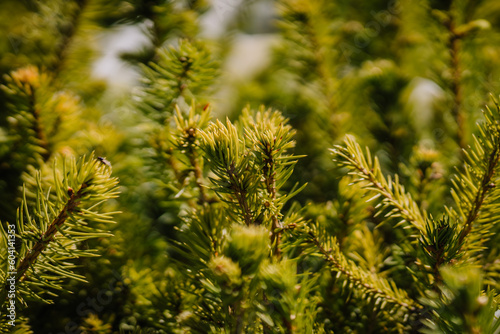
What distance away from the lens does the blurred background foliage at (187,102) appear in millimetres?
517

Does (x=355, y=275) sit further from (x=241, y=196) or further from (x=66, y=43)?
(x=66, y=43)

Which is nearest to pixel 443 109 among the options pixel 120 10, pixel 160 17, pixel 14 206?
pixel 160 17

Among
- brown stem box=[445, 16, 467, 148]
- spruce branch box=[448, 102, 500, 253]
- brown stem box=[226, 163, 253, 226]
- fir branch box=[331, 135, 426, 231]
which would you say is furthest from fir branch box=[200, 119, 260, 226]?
brown stem box=[445, 16, 467, 148]

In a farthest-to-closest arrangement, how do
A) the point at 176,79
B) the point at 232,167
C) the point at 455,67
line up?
1. the point at 455,67
2. the point at 176,79
3. the point at 232,167

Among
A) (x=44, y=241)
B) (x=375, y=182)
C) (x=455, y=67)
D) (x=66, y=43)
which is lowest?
(x=44, y=241)

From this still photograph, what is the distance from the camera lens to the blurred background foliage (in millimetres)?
517

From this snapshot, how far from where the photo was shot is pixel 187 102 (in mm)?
562

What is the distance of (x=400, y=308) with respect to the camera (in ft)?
1.45

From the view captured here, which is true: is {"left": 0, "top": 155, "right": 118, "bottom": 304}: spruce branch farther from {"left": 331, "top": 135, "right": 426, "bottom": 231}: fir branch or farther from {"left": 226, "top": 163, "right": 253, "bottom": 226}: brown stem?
{"left": 331, "top": 135, "right": 426, "bottom": 231}: fir branch

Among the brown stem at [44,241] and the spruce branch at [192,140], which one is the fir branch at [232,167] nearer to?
the spruce branch at [192,140]

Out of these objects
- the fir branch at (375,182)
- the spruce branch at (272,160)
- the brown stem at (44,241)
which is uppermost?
the fir branch at (375,182)

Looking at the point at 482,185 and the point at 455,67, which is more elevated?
the point at 455,67

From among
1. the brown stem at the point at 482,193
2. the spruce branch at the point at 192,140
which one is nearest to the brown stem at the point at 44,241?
the spruce branch at the point at 192,140

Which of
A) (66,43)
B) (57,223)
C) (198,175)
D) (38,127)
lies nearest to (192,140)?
(198,175)
